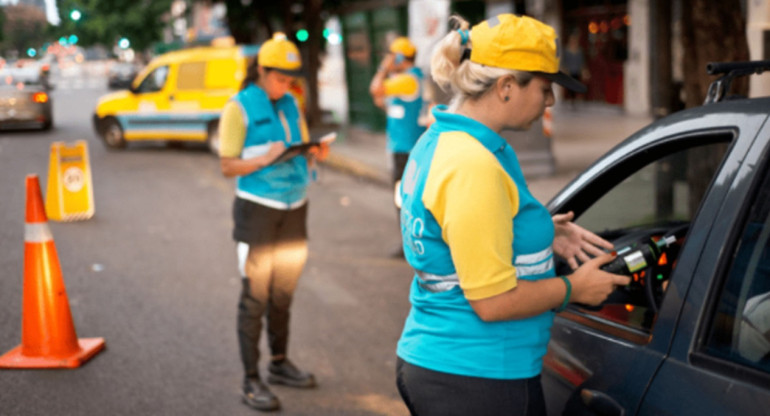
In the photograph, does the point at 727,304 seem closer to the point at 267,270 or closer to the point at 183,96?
the point at 267,270

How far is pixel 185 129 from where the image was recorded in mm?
17281

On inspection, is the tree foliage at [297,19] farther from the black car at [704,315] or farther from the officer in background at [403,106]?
the black car at [704,315]

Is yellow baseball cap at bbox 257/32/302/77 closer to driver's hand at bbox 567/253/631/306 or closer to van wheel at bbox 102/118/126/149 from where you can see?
driver's hand at bbox 567/253/631/306

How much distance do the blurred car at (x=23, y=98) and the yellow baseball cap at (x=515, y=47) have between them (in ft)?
71.6

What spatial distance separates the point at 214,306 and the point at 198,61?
11.1 meters

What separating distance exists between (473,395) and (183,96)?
15716mm

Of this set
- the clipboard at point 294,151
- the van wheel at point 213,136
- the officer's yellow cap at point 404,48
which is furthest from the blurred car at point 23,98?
the clipboard at point 294,151

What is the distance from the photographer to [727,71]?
7.45ft

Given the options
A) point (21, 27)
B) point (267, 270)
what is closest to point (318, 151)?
point (267, 270)

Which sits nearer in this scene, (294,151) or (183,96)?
(294,151)

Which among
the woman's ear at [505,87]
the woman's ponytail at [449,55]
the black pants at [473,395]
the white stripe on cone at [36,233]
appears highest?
the woman's ponytail at [449,55]

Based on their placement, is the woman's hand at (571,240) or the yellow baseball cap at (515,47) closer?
the yellow baseball cap at (515,47)

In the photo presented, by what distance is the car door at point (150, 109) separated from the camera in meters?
17.3

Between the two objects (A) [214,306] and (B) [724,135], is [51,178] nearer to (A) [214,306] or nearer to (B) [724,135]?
(A) [214,306]
